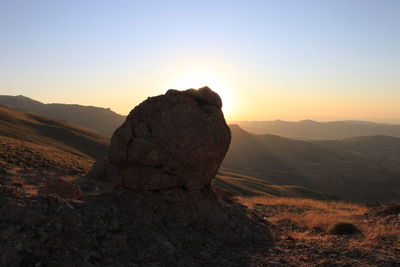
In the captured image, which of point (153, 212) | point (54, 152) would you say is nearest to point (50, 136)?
point (54, 152)

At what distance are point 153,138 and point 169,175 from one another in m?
1.36

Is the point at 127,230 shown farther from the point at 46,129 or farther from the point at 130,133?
the point at 46,129

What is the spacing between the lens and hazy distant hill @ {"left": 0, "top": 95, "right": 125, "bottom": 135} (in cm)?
16391

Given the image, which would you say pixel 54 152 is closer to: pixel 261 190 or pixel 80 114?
pixel 261 190

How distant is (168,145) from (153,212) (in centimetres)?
226

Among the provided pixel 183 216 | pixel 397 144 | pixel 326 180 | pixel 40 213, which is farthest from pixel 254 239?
pixel 397 144

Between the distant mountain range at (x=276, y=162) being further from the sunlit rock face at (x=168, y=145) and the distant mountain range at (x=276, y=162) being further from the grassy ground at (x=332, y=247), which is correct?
the sunlit rock face at (x=168, y=145)

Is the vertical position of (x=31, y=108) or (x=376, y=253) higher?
(x=31, y=108)

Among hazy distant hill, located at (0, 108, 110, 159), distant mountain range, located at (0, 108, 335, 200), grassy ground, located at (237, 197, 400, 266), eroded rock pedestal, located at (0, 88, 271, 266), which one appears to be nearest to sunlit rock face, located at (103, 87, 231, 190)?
eroded rock pedestal, located at (0, 88, 271, 266)

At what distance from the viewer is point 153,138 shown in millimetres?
11391

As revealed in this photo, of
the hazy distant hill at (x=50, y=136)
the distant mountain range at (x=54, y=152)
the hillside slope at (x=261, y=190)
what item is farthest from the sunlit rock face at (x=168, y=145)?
the hazy distant hill at (x=50, y=136)

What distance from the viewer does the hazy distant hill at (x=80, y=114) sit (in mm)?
163913

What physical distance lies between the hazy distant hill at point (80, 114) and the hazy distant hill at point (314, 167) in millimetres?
77213

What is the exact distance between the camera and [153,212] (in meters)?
10.4
